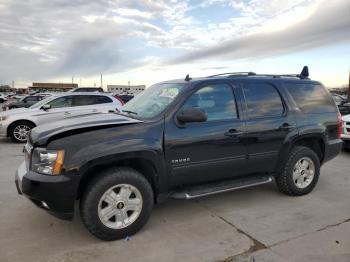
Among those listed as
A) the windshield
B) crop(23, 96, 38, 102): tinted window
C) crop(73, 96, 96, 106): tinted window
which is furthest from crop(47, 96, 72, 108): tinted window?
crop(23, 96, 38, 102): tinted window

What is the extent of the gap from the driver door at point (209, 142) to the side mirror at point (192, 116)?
11cm

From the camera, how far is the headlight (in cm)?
353

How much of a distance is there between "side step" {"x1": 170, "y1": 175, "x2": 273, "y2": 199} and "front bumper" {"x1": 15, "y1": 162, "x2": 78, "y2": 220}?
1.22 metres

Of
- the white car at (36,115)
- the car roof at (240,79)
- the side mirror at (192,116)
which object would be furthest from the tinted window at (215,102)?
the white car at (36,115)

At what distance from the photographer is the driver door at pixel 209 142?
13.5 ft

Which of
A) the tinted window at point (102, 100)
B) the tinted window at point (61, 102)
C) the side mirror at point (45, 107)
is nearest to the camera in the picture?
the side mirror at point (45, 107)

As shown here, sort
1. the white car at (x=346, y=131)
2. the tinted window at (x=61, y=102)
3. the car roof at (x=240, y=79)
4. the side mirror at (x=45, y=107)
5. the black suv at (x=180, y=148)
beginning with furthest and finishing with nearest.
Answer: the tinted window at (x=61, y=102) → the side mirror at (x=45, y=107) → the white car at (x=346, y=131) → the car roof at (x=240, y=79) → the black suv at (x=180, y=148)

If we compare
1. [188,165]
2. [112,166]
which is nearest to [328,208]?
[188,165]

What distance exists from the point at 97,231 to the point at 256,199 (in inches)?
100

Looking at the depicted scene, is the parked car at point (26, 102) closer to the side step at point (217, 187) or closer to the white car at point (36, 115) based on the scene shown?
the white car at point (36, 115)

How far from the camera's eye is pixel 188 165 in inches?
165

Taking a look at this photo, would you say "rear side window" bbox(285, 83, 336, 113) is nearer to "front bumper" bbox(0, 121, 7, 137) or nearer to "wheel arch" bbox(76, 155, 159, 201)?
"wheel arch" bbox(76, 155, 159, 201)

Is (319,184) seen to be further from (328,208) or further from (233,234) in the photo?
(233,234)

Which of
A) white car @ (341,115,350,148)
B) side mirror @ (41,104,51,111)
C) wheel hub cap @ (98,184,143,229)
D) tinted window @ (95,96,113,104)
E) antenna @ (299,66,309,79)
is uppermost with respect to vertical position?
antenna @ (299,66,309,79)
